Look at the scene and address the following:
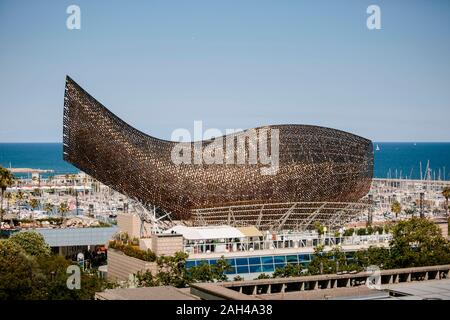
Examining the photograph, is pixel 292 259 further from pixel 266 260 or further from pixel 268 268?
pixel 268 268

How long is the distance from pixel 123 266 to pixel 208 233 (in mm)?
5064

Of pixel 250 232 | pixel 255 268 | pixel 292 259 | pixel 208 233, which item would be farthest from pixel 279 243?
pixel 208 233

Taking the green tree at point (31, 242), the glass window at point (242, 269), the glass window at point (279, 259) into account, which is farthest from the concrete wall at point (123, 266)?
the glass window at point (279, 259)

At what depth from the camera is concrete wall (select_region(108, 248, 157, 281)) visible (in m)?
38.9

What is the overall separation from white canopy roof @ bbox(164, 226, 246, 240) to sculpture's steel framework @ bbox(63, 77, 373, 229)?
5794 mm

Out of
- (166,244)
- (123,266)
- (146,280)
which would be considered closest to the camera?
(146,280)

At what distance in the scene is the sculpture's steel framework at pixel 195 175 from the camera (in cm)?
5053

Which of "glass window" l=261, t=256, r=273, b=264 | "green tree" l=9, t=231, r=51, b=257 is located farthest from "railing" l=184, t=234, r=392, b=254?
"green tree" l=9, t=231, r=51, b=257

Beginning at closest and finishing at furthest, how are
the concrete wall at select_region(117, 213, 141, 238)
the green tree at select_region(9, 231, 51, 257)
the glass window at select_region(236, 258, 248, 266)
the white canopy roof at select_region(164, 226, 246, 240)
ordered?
the glass window at select_region(236, 258, 248, 266) → the white canopy roof at select_region(164, 226, 246, 240) → the green tree at select_region(9, 231, 51, 257) → the concrete wall at select_region(117, 213, 141, 238)

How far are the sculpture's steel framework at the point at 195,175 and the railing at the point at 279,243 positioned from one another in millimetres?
4425

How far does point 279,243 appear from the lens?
4562 centimetres

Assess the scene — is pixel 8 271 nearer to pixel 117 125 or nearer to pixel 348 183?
pixel 117 125

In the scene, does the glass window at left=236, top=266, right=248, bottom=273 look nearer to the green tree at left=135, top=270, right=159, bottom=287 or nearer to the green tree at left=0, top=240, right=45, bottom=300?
the green tree at left=135, top=270, right=159, bottom=287

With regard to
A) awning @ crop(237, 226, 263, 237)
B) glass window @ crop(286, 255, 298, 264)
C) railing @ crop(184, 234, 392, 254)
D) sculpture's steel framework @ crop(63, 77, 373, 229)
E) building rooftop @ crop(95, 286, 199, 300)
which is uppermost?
sculpture's steel framework @ crop(63, 77, 373, 229)
